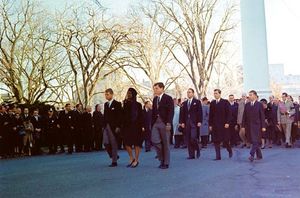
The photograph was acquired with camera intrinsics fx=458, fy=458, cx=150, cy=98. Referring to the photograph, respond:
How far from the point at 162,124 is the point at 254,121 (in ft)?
8.43

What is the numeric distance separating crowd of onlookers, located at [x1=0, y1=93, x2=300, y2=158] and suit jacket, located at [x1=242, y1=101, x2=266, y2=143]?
3.77 meters

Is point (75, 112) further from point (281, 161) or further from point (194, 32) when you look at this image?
point (194, 32)

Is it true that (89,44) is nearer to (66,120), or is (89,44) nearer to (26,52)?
(26,52)

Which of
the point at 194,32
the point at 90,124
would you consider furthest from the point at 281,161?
the point at 194,32

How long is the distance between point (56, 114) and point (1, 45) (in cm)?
662

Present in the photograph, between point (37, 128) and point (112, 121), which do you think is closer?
point (112, 121)

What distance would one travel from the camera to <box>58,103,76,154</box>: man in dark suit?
16.6m

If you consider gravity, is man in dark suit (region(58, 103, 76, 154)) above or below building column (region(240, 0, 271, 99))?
below

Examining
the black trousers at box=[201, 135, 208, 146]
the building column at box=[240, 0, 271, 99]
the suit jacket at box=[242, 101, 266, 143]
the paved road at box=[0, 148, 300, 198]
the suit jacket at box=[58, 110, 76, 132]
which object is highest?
the building column at box=[240, 0, 271, 99]

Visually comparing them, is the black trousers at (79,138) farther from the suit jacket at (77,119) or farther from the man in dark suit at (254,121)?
the man in dark suit at (254,121)

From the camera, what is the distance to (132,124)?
10766 mm

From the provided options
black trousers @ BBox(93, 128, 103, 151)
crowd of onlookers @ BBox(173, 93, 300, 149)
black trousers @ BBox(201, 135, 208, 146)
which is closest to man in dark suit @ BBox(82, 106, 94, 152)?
black trousers @ BBox(93, 128, 103, 151)

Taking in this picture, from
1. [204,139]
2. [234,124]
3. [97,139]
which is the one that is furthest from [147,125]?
[234,124]

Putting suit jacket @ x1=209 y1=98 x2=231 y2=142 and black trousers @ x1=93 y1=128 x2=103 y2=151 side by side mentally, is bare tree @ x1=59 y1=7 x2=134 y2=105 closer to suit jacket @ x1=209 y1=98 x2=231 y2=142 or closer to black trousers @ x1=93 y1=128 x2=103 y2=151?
black trousers @ x1=93 y1=128 x2=103 y2=151
